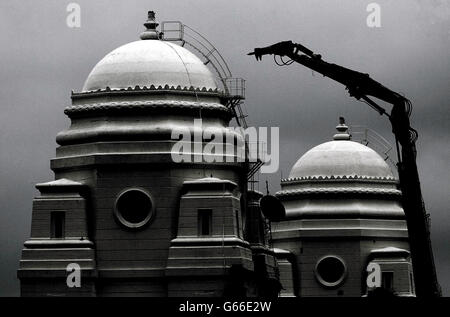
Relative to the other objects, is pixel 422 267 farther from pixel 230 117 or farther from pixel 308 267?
pixel 308 267

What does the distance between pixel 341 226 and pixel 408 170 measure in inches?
1753

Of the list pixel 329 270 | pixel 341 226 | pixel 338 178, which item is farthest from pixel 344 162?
pixel 329 270

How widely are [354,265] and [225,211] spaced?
27.6 meters

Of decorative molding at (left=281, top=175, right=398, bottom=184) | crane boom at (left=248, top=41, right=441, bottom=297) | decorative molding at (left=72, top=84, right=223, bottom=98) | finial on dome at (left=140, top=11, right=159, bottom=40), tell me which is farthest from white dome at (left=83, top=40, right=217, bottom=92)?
decorative molding at (left=281, top=175, right=398, bottom=184)

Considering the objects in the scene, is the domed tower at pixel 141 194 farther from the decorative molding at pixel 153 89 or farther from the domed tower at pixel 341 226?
the domed tower at pixel 341 226

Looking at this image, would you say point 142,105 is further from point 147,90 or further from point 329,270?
point 329,270

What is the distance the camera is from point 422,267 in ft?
314

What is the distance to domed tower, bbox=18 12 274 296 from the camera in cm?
11294

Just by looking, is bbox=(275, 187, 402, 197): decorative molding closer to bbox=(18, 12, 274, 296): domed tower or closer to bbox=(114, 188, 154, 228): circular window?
bbox=(18, 12, 274, 296): domed tower

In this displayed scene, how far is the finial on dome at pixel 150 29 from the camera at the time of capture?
120688mm

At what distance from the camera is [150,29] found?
12144 centimetres

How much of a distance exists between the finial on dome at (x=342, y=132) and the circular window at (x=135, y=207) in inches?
1310
